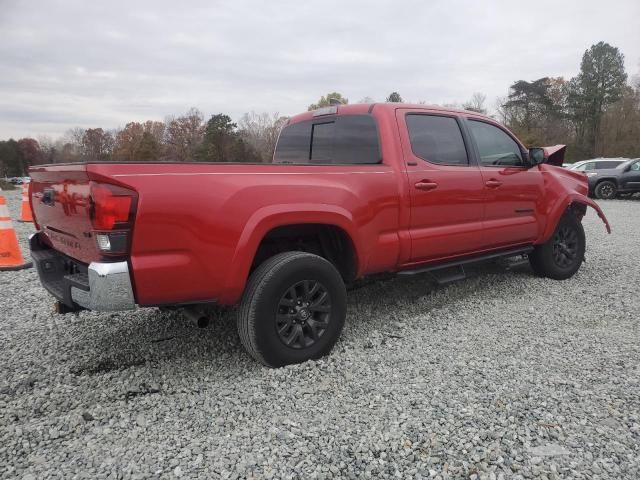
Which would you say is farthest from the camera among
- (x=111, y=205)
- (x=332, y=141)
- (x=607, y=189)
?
(x=607, y=189)

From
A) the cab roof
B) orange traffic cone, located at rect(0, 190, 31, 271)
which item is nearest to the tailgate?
the cab roof

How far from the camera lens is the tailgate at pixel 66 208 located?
241cm

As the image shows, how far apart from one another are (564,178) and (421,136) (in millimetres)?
2316

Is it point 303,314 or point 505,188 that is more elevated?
point 505,188

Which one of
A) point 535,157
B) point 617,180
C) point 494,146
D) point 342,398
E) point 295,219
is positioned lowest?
point 342,398

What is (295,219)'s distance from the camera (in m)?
2.88

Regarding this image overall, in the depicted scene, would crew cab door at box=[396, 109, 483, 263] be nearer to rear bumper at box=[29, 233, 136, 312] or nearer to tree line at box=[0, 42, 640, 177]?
rear bumper at box=[29, 233, 136, 312]

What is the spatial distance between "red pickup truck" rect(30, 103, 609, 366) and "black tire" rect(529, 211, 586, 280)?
0.54 meters

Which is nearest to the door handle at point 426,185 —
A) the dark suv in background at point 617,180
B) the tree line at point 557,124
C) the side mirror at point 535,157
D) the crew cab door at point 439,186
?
the crew cab door at point 439,186

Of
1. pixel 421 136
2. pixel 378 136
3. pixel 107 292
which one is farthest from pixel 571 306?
pixel 107 292

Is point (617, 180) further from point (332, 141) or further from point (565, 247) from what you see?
point (332, 141)

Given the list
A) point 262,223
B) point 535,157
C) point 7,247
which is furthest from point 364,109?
point 7,247

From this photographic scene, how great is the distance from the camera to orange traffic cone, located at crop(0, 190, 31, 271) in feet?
18.5

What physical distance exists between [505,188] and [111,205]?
358cm
